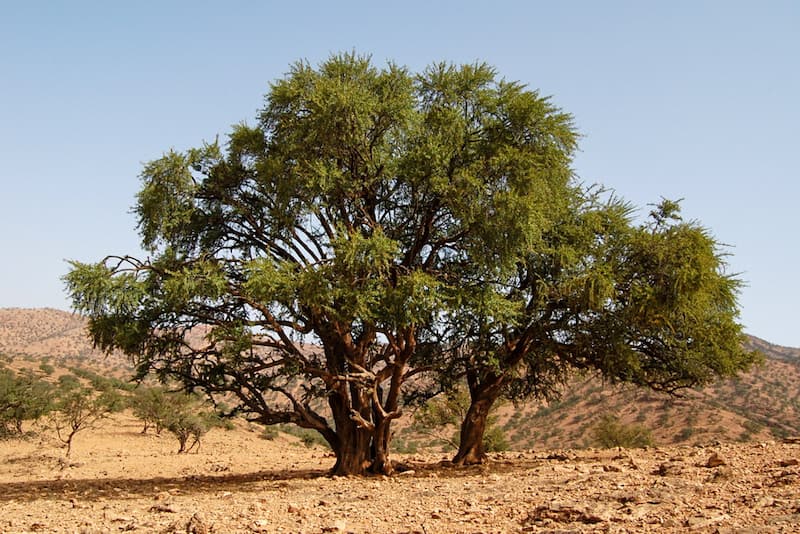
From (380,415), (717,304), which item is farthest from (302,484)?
(717,304)

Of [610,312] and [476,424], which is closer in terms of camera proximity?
[610,312]

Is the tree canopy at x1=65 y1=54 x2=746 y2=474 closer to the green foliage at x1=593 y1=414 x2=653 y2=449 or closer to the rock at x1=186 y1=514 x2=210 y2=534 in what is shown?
the rock at x1=186 y1=514 x2=210 y2=534

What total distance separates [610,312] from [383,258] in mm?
6005

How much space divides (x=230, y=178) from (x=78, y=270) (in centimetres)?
404

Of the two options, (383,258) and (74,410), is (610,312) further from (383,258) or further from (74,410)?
(74,410)

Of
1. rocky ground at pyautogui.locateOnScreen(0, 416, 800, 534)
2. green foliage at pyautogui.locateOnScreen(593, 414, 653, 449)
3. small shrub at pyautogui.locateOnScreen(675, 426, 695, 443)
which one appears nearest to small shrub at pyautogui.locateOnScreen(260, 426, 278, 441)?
green foliage at pyautogui.locateOnScreen(593, 414, 653, 449)

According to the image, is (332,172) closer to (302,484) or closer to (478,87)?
(478,87)

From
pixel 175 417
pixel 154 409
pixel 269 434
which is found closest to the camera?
pixel 175 417

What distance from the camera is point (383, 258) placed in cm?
1258

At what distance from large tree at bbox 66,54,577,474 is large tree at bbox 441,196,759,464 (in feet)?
2.93

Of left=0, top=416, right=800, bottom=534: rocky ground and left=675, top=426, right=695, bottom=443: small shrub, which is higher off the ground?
left=675, top=426, right=695, bottom=443: small shrub

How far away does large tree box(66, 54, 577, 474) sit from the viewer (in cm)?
1289

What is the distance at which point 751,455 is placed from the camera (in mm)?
10992

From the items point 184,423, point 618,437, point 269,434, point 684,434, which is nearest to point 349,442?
point 184,423
